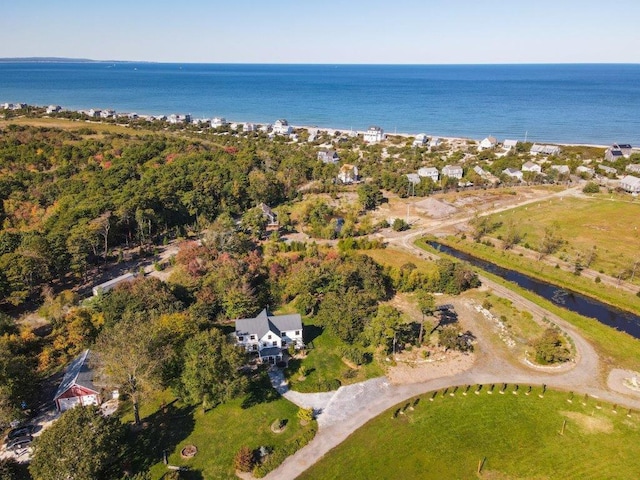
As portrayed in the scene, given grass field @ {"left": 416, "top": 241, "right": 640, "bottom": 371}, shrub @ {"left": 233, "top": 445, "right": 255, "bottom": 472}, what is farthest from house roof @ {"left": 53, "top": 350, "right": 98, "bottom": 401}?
grass field @ {"left": 416, "top": 241, "right": 640, "bottom": 371}

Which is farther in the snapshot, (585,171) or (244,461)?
(585,171)

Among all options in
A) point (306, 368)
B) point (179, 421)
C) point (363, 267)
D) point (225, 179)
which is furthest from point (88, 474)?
point (225, 179)

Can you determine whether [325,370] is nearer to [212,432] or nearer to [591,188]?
[212,432]

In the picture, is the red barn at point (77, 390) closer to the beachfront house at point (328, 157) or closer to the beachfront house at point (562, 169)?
the beachfront house at point (328, 157)

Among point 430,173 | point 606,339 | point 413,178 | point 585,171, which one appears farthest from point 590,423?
point 585,171

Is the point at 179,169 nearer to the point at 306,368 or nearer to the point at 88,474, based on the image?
the point at 306,368

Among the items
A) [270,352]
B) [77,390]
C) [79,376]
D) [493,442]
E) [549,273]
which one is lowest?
[493,442]

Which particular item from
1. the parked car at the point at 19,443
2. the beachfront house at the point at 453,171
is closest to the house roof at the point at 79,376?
the parked car at the point at 19,443
